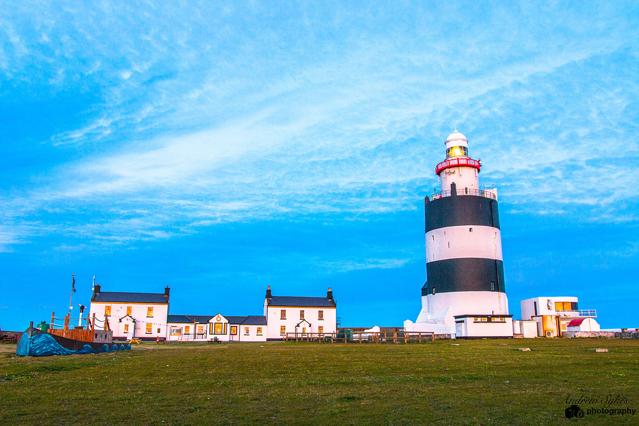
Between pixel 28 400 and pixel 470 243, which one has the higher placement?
pixel 470 243

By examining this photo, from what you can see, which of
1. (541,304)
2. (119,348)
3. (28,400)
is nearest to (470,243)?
(541,304)

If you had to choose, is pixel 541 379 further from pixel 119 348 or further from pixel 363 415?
pixel 119 348

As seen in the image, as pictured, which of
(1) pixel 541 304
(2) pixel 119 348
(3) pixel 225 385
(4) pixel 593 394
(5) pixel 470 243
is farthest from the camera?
(1) pixel 541 304

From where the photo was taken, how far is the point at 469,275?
171ft

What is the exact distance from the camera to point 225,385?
13.1 m

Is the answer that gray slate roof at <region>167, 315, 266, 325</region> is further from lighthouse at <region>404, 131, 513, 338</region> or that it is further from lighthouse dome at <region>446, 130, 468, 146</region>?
lighthouse dome at <region>446, 130, 468, 146</region>

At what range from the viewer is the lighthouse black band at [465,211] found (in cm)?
5309

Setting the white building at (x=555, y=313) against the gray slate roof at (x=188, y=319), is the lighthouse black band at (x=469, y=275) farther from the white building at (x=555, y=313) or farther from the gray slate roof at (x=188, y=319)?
the gray slate roof at (x=188, y=319)

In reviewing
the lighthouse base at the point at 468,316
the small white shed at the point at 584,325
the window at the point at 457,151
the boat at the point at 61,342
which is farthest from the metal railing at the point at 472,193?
the boat at the point at 61,342

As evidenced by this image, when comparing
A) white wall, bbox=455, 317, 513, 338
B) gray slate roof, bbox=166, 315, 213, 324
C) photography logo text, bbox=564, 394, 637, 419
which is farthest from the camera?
gray slate roof, bbox=166, 315, 213, 324

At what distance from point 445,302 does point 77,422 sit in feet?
158

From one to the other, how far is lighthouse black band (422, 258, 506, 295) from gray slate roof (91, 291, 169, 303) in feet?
122

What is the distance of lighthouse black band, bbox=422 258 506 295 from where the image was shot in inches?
2047

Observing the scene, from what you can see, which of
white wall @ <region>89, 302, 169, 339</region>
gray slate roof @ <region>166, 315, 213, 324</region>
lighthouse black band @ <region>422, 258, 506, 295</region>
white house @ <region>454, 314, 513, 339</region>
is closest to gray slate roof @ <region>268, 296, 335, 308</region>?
gray slate roof @ <region>166, 315, 213, 324</region>
